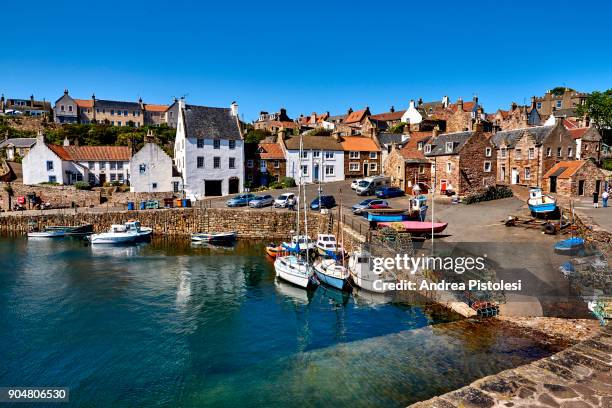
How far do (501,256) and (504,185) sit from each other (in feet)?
83.9

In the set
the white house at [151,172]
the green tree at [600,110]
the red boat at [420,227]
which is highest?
the green tree at [600,110]

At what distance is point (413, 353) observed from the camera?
1714 centimetres

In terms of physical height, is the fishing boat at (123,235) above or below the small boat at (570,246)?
below

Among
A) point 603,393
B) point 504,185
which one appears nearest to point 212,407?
point 603,393

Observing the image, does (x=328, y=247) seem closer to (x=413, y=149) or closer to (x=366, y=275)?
(x=366, y=275)

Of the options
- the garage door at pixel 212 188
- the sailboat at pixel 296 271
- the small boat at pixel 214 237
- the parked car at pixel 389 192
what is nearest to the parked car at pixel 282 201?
the small boat at pixel 214 237

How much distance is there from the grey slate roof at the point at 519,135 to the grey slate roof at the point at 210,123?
33.6 metres

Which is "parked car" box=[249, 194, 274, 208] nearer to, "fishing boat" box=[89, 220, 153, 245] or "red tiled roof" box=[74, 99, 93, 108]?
"fishing boat" box=[89, 220, 153, 245]

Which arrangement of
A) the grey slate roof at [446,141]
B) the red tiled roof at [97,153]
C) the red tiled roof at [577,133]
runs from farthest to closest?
the red tiled roof at [97,153] → the red tiled roof at [577,133] → the grey slate roof at [446,141]

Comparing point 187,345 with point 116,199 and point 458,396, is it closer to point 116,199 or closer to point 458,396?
point 458,396

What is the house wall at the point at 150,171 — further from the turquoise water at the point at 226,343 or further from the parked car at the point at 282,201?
the turquoise water at the point at 226,343

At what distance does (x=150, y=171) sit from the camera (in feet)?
187

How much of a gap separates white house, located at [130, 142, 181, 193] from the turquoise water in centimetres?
2552

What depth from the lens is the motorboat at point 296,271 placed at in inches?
1123
